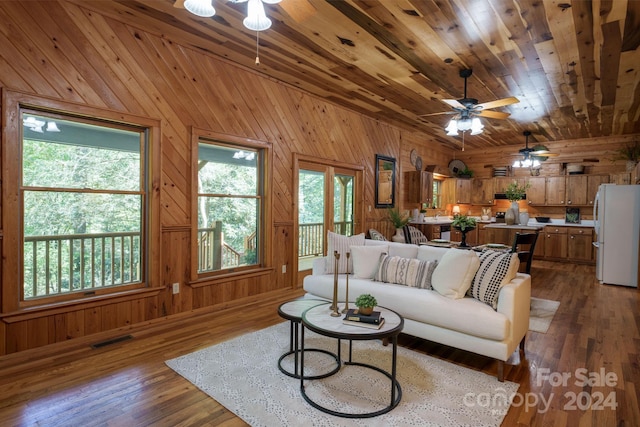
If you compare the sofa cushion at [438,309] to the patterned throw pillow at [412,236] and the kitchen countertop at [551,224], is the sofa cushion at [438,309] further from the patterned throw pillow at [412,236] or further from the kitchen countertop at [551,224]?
the kitchen countertop at [551,224]

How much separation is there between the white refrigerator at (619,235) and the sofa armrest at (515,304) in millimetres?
4187

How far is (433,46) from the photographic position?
11.6ft

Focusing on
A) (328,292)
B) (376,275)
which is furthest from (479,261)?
(328,292)

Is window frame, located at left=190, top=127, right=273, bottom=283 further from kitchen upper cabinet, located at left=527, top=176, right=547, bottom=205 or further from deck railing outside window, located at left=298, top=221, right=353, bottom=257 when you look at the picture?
kitchen upper cabinet, located at left=527, top=176, right=547, bottom=205

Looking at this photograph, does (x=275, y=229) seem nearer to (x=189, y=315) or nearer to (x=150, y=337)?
(x=189, y=315)

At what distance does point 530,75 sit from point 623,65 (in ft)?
3.02

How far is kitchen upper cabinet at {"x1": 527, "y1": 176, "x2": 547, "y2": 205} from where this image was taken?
27.5 ft

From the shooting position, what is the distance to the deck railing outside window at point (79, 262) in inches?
118

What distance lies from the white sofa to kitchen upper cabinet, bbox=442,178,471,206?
6336 mm

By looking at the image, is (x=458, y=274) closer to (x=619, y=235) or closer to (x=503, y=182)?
(x=619, y=235)

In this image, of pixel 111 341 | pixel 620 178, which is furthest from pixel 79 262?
pixel 620 178

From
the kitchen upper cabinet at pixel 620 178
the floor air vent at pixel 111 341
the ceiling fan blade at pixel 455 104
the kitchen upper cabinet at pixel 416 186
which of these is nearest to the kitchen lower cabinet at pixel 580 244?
the kitchen upper cabinet at pixel 620 178

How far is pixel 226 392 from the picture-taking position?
2322 mm

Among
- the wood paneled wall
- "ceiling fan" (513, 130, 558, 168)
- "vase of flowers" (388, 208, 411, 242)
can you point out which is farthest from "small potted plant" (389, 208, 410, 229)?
"ceiling fan" (513, 130, 558, 168)
